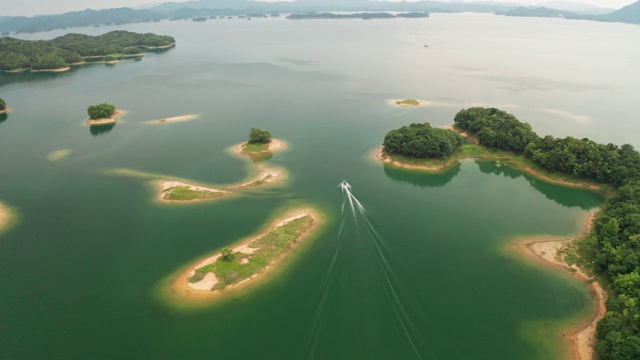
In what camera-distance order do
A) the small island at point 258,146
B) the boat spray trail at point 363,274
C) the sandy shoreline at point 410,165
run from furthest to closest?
the small island at point 258,146 < the sandy shoreline at point 410,165 < the boat spray trail at point 363,274

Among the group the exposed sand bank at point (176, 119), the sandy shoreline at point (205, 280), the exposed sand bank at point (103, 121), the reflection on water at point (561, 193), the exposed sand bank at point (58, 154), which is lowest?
the sandy shoreline at point (205, 280)

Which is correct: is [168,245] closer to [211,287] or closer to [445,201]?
[211,287]

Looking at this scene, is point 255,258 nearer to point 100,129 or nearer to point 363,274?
point 363,274

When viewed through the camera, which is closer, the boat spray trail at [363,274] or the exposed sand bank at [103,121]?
the boat spray trail at [363,274]

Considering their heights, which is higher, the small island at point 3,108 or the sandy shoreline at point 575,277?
the small island at point 3,108

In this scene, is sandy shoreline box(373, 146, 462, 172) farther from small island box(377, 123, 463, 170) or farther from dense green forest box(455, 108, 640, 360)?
dense green forest box(455, 108, 640, 360)

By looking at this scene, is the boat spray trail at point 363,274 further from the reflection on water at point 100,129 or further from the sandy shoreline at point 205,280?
the reflection on water at point 100,129

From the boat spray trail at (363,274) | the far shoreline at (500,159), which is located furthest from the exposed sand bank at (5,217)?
the far shoreline at (500,159)
